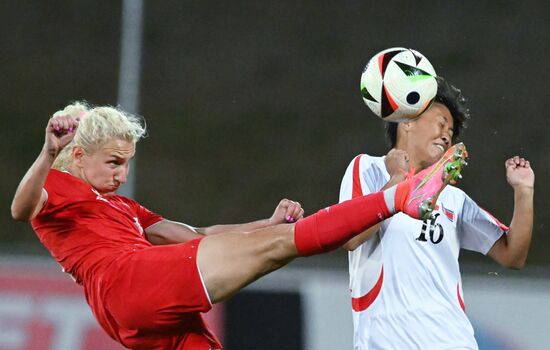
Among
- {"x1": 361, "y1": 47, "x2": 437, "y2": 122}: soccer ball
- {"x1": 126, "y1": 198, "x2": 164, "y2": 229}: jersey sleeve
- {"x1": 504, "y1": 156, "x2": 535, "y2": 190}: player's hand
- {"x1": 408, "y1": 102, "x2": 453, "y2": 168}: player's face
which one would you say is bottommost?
{"x1": 126, "y1": 198, "x2": 164, "y2": 229}: jersey sleeve

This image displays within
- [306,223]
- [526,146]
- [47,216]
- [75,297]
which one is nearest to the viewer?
[306,223]

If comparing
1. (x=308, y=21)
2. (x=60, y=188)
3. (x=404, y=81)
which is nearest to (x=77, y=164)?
(x=60, y=188)

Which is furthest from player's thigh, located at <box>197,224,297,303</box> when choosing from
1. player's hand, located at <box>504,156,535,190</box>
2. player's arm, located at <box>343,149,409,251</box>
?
player's hand, located at <box>504,156,535,190</box>

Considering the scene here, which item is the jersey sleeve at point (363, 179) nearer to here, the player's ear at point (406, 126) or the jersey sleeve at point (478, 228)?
the player's ear at point (406, 126)

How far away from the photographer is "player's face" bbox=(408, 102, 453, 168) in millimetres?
4035

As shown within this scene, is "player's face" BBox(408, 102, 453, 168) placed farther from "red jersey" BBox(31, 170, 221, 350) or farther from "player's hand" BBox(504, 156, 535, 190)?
"red jersey" BBox(31, 170, 221, 350)

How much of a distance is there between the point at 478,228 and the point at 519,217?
6.9 inches

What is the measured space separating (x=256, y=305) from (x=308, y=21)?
3.50 m

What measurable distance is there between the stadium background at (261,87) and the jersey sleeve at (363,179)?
361 centimetres

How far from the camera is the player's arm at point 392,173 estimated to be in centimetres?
368

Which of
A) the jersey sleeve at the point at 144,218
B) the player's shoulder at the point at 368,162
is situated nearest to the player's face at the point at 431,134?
the player's shoulder at the point at 368,162

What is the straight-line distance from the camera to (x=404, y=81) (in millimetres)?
3971

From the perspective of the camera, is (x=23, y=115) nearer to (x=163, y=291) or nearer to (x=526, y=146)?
(x=526, y=146)

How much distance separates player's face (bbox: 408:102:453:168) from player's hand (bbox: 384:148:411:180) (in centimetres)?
19
